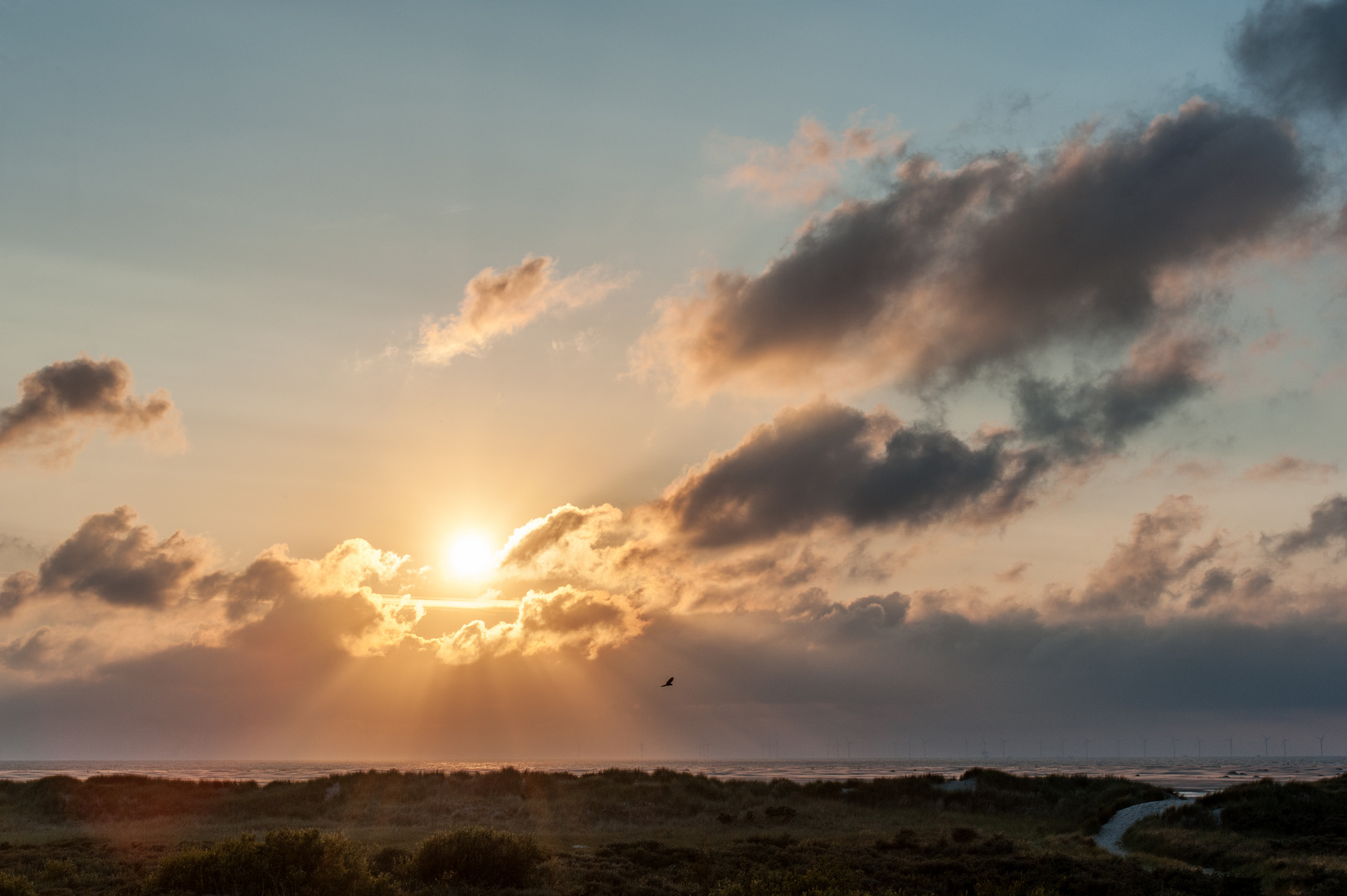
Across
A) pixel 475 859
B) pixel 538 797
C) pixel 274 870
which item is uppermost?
pixel 274 870

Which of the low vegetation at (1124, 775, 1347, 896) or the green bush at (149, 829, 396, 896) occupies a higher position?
the green bush at (149, 829, 396, 896)

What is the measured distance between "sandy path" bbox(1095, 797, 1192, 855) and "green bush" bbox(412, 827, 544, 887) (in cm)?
2987

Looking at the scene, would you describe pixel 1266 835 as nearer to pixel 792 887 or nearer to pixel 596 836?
pixel 596 836

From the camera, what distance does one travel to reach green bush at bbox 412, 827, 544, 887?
75.4ft

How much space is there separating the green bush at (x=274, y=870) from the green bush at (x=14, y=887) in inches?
95.2

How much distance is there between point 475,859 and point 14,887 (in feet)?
34.1

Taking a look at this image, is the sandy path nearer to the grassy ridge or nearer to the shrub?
the grassy ridge

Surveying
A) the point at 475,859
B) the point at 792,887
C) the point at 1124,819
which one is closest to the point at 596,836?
the point at 475,859

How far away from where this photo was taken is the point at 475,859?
23.4m

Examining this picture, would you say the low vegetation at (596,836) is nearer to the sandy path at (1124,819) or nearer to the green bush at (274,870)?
the green bush at (274,870)

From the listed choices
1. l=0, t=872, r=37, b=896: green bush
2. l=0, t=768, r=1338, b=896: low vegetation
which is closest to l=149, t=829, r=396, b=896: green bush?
l=0, t=768, r=1338, b=896: low vegetation

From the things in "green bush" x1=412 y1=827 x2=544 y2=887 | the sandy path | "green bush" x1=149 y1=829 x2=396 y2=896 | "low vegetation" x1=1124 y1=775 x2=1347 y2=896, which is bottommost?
the sandy path

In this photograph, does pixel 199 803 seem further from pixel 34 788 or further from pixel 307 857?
pixel 307 857

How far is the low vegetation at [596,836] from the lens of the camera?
20859 mm
